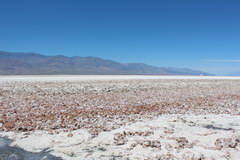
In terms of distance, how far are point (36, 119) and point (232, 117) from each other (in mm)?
9432

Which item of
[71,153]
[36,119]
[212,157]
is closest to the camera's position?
[212,157]

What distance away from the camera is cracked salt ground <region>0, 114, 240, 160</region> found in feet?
19.9

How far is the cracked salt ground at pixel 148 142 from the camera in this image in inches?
238

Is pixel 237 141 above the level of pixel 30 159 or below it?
above

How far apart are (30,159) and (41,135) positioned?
175cm

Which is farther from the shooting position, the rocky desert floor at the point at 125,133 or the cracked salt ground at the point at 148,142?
the rocky desert floor at the point at 125,133

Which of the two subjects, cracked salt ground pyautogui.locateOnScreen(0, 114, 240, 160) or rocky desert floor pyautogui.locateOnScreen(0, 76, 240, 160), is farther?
rocky desert floor pyautogui.locateOnScreen(0, 76, 240, 160)

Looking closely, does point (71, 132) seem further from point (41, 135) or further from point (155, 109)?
point (155, 109)

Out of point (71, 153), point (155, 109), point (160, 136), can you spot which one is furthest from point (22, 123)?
point (155, 109)

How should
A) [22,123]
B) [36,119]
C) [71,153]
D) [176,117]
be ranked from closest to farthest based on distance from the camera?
[71,153], [22,123], [36,119], [176,117]

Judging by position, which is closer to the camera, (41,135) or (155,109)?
(41,135)

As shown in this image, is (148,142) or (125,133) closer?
(148,142)

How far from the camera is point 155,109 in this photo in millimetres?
12141

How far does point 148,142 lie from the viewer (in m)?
6.79
